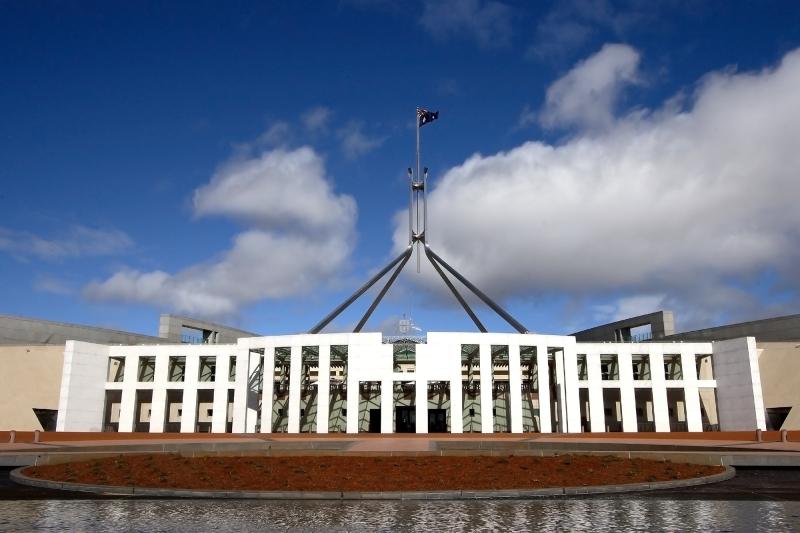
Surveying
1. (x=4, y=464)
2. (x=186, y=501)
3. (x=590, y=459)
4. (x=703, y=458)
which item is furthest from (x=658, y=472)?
(x=4, y=464)

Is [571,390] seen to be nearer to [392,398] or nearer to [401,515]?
[392,398]

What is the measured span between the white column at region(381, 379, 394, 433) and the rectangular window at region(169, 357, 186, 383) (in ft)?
65.1

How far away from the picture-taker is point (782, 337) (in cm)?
5069

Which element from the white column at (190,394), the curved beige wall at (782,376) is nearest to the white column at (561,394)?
the curved beige wall at (782,376)

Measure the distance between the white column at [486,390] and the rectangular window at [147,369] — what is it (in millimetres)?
27851

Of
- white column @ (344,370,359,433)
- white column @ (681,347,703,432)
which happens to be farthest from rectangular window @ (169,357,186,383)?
white column @ (681,347,703,432)

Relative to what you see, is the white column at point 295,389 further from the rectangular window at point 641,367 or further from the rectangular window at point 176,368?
the rectangular window at point 641,367

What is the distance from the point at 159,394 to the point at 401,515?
138 feet

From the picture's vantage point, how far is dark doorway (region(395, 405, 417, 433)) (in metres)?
47.6

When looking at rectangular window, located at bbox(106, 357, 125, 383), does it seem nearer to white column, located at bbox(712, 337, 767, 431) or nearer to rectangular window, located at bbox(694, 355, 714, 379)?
rectangular window, located at bbox(694, 355, 714, 379)

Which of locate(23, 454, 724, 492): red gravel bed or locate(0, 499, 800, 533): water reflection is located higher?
locate(23, 454, 724, 492): red gravel bed

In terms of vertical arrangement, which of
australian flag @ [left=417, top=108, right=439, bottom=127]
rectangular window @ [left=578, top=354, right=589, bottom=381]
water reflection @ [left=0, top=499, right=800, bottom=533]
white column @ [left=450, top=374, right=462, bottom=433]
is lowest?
water reflection @ [left=0, top=499, right=800, bottom=533]

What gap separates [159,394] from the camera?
47.7 meters

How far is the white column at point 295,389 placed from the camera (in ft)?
136
